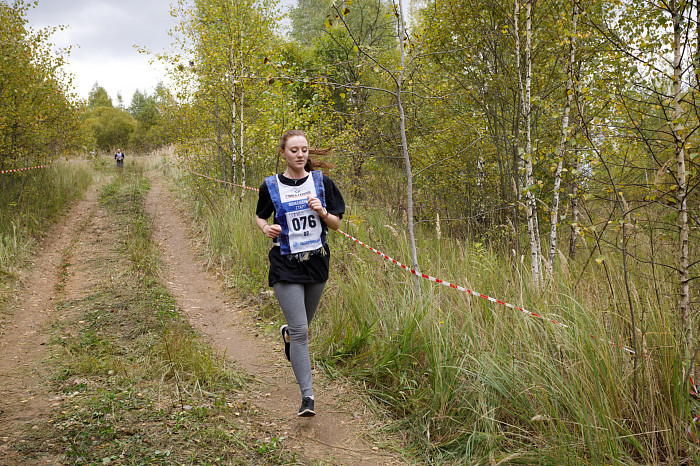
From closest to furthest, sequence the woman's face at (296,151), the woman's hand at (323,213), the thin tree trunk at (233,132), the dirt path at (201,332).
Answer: the dirt path at (201,332)
the woman's hand at (323,213)
the woman's face at (296,151)
the thin tree trunk at (233,132)

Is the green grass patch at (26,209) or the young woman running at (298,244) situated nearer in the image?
the young woman running at (298,244)

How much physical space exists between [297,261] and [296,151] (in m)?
0.79

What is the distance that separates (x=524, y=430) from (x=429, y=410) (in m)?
0.77

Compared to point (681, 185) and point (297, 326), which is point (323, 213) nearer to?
point (297, 326)

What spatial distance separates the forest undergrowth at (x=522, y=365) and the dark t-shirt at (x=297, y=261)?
0.80m

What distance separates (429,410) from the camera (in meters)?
3.57

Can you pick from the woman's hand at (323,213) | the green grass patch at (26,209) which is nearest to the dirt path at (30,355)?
the green grass patch at (26,209)

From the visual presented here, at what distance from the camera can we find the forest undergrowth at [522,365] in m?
2.81

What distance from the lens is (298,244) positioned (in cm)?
366

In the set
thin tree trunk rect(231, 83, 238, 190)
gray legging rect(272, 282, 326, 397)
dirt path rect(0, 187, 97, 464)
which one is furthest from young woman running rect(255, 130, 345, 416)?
thin tree trunk rect(231, 83, 238, 190)

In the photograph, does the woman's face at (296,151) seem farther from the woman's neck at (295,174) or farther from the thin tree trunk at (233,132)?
the thin tree trunk at (233,132)

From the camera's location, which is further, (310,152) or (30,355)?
(30,355)

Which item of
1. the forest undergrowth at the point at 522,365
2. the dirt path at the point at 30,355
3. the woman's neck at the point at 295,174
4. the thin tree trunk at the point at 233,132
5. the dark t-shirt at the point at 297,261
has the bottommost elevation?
the dirt path at the point at 30,355

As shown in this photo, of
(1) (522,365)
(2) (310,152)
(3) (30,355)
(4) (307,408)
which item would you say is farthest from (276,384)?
(3) (30,355)
